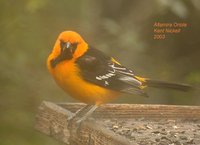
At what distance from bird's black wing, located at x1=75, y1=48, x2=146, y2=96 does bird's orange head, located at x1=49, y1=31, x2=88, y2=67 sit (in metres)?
0.03

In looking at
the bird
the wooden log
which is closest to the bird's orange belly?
the bird

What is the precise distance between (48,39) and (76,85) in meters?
0.29

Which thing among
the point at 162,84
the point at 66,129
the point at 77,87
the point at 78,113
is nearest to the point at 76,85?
the point at 77,87

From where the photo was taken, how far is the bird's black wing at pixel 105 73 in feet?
8.43

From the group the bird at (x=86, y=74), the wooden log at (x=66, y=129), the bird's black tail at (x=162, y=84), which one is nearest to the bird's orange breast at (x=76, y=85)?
the bird at (x=86, y=74)

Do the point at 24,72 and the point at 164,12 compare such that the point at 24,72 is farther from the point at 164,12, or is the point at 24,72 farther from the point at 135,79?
the point at 164,12

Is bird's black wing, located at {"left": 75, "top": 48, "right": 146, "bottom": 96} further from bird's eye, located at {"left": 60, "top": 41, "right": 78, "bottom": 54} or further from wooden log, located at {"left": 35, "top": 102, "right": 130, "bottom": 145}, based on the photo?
wooden log, located at {"left": 35, "top": 102, "right": 130, "bottom": 145}

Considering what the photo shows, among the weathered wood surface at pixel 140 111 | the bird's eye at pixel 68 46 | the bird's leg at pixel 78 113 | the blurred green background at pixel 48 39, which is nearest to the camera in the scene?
the bird's leg at pixel 78 113

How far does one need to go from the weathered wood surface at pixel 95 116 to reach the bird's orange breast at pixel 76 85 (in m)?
0.07

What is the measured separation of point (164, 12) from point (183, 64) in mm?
333

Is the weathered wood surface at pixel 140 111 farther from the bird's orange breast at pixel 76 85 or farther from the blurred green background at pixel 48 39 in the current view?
the blurred green background at pixel 48 39

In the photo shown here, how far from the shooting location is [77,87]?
255 centimetres

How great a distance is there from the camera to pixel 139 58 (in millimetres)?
3098

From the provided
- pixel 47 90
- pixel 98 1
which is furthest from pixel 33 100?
pixel 98 1
